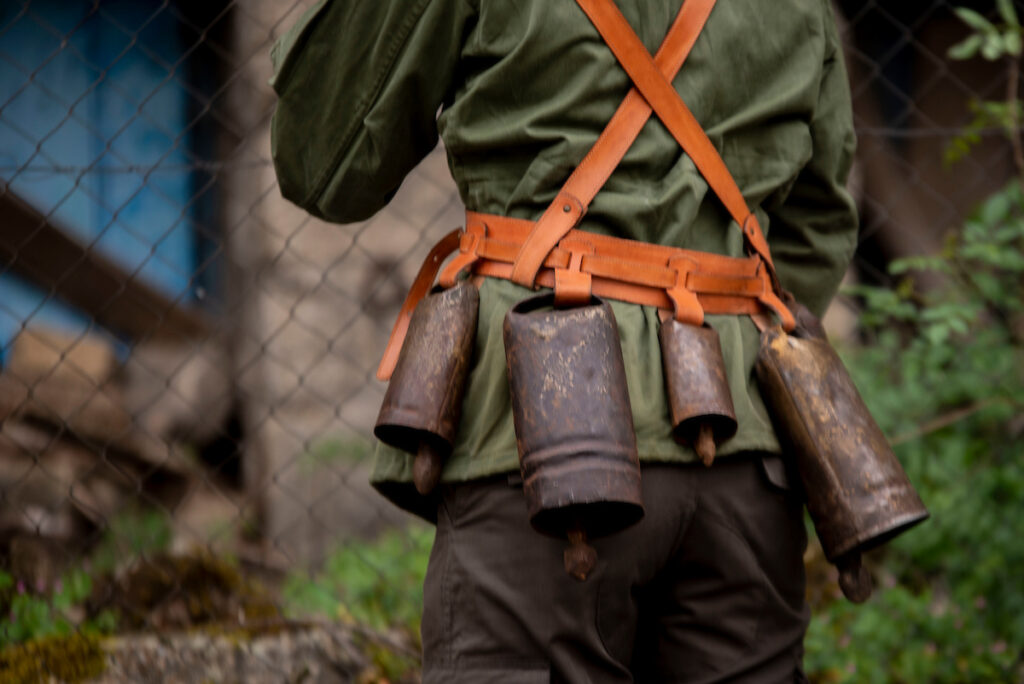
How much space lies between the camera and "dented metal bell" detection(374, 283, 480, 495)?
1233 mm

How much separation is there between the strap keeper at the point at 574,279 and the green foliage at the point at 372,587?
1.38 meters

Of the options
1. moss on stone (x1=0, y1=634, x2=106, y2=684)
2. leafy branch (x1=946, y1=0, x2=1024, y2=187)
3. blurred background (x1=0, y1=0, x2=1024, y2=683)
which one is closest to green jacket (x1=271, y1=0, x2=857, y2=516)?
blurred background (x1=0, y1=0, x2=1024, y2=683)

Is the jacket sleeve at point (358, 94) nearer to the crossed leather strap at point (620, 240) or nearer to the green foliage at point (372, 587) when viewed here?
the crossed leather strap at point (620, 240)

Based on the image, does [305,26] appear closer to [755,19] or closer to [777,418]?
[755,19]

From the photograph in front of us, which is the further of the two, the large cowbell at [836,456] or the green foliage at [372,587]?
the green foliage at [372,587]

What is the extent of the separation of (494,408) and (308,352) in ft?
7.47

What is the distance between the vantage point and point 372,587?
2.74m

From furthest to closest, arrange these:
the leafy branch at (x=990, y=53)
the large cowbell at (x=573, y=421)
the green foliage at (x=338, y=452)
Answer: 1. the green foliage at (x=338, y=452)
2. the leafy branch at (x=990, y=53)
3. the large cowbell at (x=573, y=421)

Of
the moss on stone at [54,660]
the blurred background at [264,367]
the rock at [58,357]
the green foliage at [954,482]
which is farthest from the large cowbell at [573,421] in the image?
the rock at [58,357]

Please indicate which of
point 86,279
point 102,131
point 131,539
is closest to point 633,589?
point 131,539

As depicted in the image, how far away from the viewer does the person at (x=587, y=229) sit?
1232 mm

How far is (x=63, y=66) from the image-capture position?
3305 mm

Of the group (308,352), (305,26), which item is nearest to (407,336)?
(305,26)

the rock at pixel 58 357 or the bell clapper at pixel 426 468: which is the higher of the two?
the bell clapper at pixel 426 468
